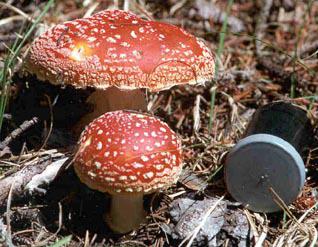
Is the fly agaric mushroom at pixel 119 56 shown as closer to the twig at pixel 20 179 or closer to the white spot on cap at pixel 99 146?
the white spot on cap at pixel 99 146

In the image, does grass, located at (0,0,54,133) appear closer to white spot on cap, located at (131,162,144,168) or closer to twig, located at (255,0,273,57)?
white spot on cap, located at (131,162,144,168)

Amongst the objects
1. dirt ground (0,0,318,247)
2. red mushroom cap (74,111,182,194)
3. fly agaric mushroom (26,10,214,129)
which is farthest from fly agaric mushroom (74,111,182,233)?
dirt ground (0,0,318,247)

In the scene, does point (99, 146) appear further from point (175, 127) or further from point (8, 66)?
point (175, 127)

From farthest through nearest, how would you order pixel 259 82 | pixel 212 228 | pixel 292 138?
1. pixel 259 82
2. pixel 292 138
3. pixel 212 228

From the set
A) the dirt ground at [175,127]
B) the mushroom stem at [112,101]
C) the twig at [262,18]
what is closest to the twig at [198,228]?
the dirt ground at [175,127]

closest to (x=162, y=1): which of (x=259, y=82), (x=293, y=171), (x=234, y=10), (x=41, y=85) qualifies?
(x=234, y=10)

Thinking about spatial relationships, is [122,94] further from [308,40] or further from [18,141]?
[308,40]
